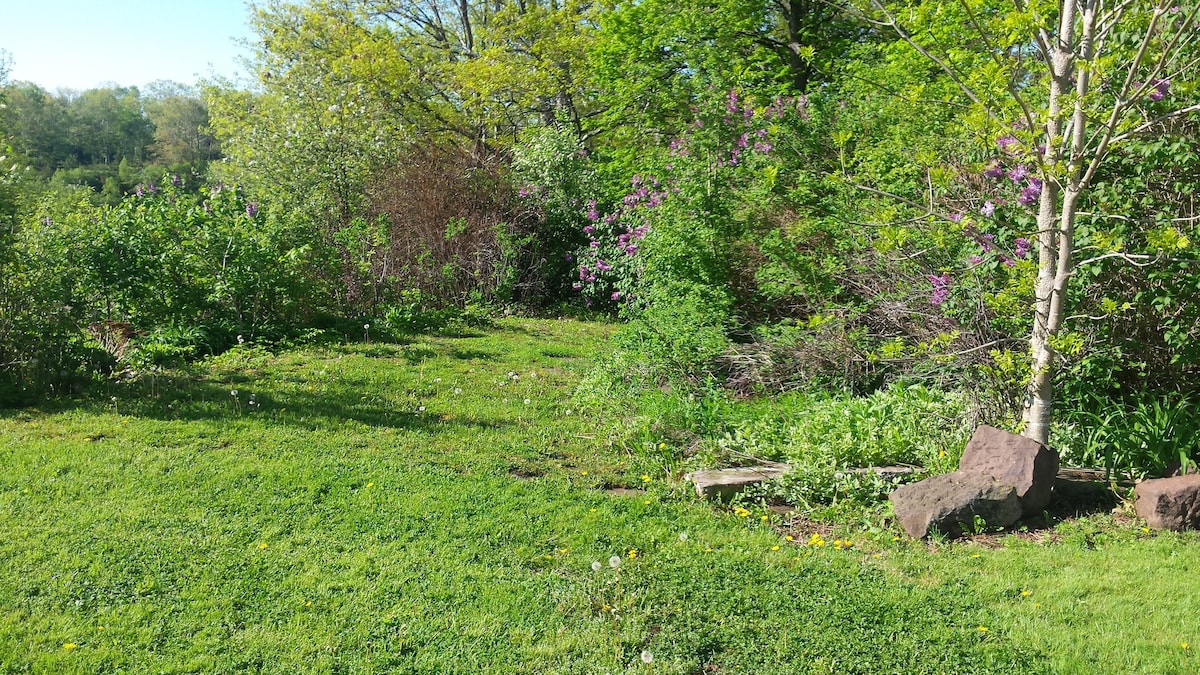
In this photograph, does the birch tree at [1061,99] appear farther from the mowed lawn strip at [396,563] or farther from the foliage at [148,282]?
the foliage at [148,282]

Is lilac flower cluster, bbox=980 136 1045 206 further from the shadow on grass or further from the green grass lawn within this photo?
the shadow on grass

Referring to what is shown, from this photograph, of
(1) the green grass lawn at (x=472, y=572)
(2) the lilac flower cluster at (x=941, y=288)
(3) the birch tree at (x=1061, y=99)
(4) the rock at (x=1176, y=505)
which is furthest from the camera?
(2) the lilac flower cluster at (x=941, y=288)

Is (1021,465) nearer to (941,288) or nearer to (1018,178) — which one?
(941,288)

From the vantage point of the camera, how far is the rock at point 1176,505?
432cm

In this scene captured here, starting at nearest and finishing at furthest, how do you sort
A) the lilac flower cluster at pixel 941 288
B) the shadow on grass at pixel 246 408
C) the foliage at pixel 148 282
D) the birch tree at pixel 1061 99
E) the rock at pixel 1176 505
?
the birch tree at pixel 1061 99 → the rock at pixel 1176 505 → the lilac flower cluster at pixel 941 288 → the shadow on grass at pixel 246 408 → the foliage at pixel 148 282

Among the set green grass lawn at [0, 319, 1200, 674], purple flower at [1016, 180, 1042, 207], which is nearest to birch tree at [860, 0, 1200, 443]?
purple flower at [1016, 180, 1042, 207]

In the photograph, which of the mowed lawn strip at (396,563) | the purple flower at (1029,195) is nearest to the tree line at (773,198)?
the purple flower at (1029,195)

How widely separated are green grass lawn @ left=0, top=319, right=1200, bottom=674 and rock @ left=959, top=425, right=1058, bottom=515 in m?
0.24

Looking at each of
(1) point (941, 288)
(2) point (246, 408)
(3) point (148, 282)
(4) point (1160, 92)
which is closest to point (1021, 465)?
(1) point (941, 288)

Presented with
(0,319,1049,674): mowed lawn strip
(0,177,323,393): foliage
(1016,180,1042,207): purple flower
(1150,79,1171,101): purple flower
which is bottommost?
(0,319,1049,674): mowed lawn strip

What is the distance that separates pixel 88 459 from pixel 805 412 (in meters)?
4.74

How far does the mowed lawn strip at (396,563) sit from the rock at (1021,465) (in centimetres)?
100

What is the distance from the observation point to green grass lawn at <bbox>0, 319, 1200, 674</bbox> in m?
3.22

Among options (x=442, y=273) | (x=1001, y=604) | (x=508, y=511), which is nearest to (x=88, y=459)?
(x=508, y=511)
